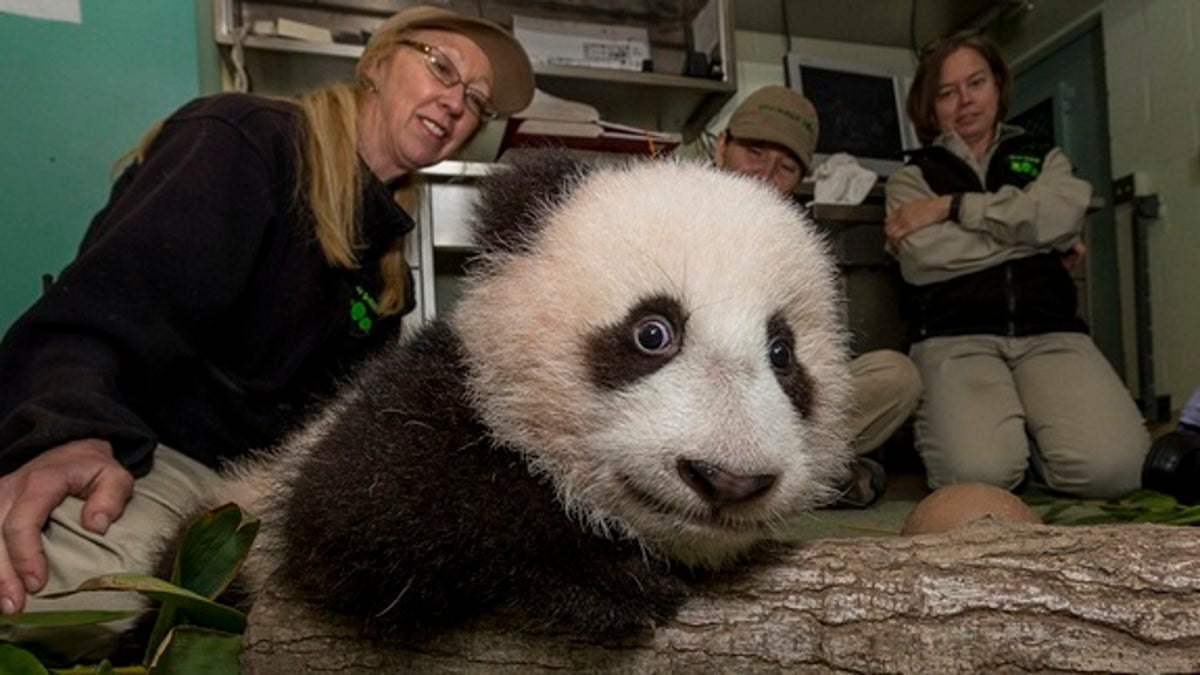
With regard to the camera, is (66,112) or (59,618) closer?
(59,618)

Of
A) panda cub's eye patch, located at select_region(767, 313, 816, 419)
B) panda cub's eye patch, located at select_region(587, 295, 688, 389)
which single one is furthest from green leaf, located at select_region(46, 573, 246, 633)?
panda cub's eye patch, located at select_region(767, 313, 816, 419)

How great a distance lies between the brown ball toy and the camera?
1.45m

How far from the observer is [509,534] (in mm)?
963

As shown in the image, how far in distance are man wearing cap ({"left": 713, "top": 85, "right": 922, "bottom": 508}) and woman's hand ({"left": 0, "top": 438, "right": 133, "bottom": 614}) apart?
211 centimetres

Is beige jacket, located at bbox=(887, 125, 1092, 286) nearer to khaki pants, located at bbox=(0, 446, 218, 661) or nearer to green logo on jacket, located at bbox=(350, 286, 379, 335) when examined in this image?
green logo on jacket, located at bbox=(350, 286, 379, 335)

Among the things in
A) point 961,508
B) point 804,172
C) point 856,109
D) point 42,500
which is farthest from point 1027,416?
point 42,500

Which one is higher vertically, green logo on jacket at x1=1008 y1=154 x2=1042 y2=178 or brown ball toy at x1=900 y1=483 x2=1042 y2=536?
green logo on jacket at x1=1008 y1=154 x2=1042 y2=178

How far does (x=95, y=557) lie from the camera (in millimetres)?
1319

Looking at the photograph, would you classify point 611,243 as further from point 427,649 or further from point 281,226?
point 281,226

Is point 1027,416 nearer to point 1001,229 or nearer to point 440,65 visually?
point 1001,229

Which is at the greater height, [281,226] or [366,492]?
[281,226]

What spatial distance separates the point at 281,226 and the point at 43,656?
0.96 metres

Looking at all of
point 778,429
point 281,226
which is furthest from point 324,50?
point 778,429

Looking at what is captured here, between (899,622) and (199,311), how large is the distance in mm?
1368
